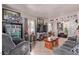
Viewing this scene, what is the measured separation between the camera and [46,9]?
6.26ft

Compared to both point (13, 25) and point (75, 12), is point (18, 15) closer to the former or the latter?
point (13, 25)

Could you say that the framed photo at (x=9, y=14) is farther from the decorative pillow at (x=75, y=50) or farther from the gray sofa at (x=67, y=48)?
the decorative pillow at (x=75, y=50)

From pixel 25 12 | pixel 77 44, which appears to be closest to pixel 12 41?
pixel 25 12

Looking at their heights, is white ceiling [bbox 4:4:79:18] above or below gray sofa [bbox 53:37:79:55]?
above

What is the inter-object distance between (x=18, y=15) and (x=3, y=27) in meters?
0.33

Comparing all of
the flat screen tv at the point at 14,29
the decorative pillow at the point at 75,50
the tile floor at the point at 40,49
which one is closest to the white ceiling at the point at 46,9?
the flat screen tv at the point at 14,29

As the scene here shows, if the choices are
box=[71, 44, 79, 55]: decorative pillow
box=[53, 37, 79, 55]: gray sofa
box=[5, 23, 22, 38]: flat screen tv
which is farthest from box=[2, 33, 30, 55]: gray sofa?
box=[71, 44, 79, 55]: decorative pillow

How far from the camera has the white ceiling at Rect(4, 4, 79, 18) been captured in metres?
1.87

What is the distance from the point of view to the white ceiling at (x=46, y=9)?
73.5 inches

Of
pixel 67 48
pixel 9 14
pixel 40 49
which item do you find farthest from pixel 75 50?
pixel 9 14

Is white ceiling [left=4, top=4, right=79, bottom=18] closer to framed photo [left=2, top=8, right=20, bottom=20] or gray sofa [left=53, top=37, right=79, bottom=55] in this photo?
framed photo [left=2, top=8, right=20, bottom=20]

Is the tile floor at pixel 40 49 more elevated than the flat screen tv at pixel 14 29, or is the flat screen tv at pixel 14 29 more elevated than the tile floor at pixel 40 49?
the flat screen tv at pixel 14 29

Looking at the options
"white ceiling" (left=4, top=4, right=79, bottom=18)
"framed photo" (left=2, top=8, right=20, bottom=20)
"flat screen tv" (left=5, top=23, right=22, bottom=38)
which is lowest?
"flat screen tv" (left=5, top=23, right=22, bottom=38)

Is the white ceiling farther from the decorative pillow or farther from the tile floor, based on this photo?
the decorative pillow
